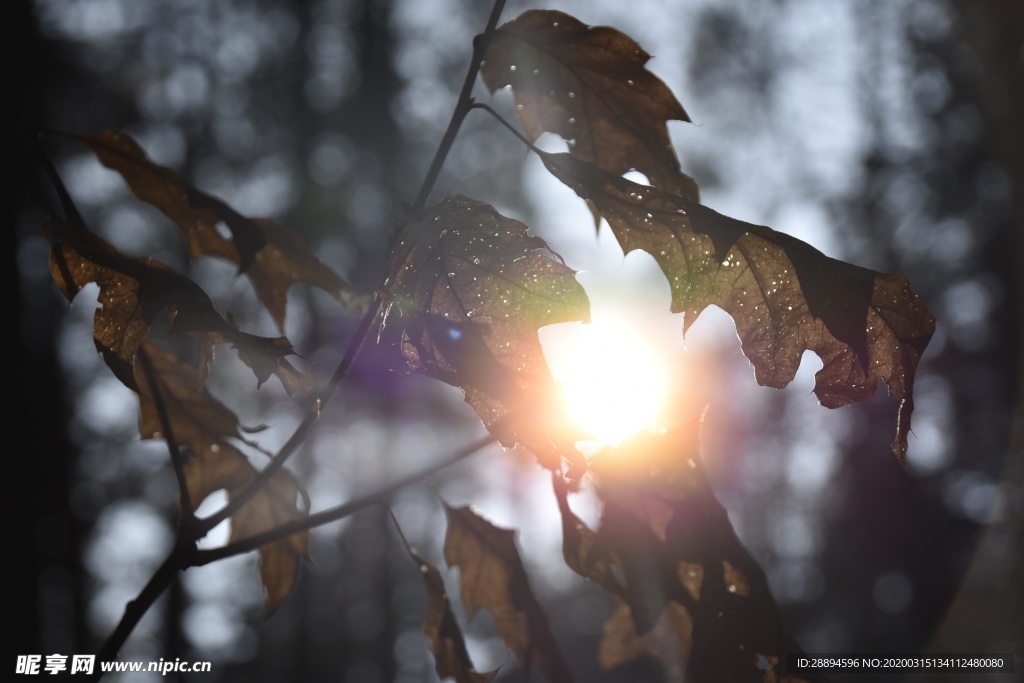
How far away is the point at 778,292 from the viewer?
2.28ft

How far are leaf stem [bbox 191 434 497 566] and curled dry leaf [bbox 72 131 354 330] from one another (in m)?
0.30

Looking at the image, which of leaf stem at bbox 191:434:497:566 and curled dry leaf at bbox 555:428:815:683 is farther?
curled dry leaf at bbox 555:428:815:683

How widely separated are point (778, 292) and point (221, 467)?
0.96m

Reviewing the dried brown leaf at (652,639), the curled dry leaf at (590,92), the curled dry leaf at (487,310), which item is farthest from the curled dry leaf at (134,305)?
the dried brown leaf at (652,639)

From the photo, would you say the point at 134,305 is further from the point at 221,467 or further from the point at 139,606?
the point at 221,467

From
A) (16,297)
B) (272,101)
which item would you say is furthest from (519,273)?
(272,101)

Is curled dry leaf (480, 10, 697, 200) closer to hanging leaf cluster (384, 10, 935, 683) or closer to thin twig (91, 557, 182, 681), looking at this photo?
hanging leaf cluster (384, 10, 935, 683)

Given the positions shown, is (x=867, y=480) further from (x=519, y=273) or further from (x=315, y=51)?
(x=519, y=273)

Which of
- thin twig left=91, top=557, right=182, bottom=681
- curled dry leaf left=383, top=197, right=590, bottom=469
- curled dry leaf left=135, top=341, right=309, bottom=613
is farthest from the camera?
curled dry leaf left=135, top=341, right=309, bottom=613

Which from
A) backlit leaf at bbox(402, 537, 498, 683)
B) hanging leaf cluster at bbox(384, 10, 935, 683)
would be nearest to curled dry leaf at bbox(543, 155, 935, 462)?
hanging leaf cluster at bbox(384, 10, 935, 683)

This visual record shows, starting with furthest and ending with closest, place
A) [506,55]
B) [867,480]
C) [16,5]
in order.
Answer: [867,480], [16,5], [506,55]

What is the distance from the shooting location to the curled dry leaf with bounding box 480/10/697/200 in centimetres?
93

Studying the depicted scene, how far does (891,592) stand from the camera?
10.8m

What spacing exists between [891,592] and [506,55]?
40.0 ft
